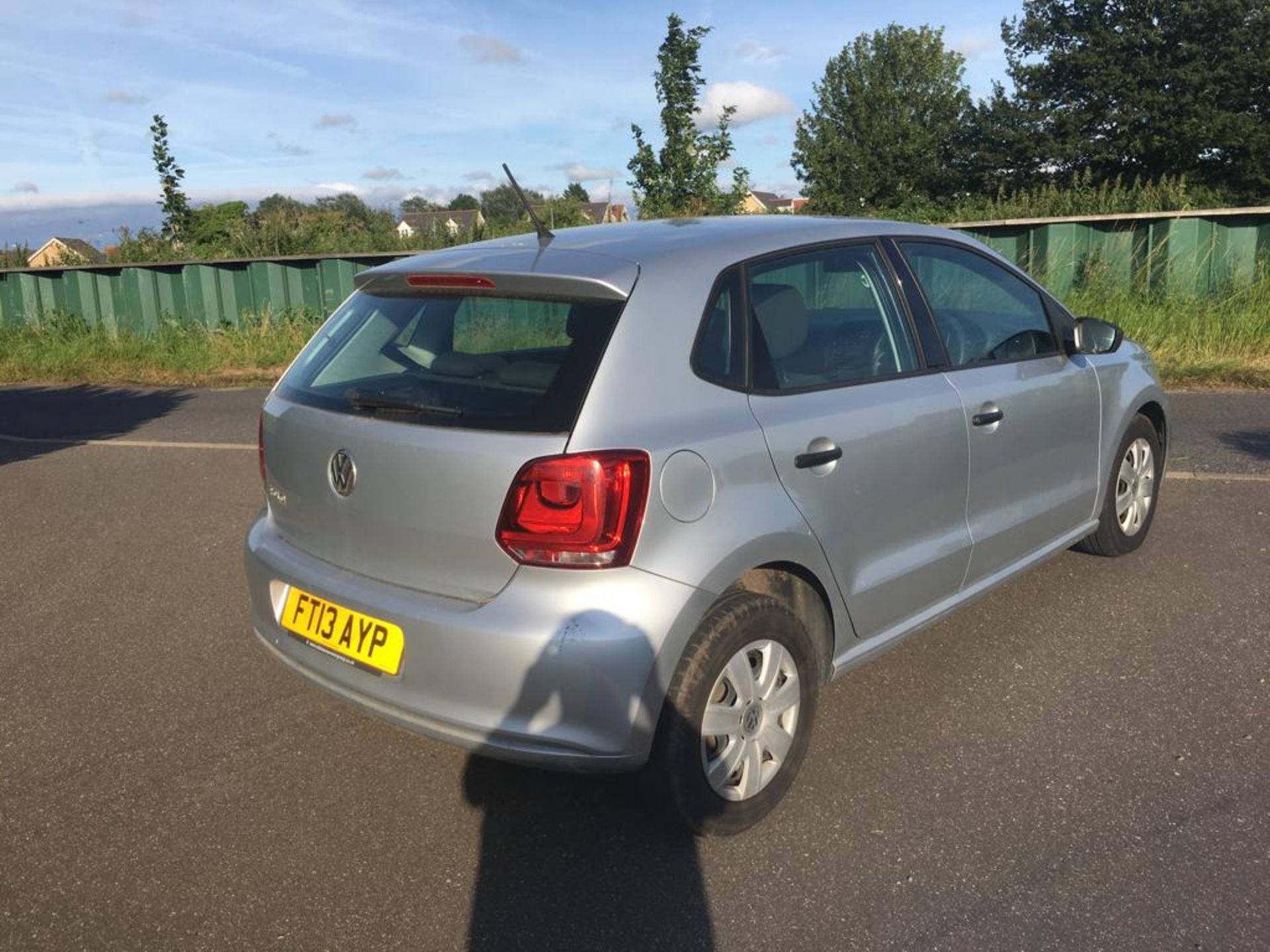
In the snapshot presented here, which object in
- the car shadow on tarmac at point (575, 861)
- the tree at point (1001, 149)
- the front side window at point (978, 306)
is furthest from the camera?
the tree at point (1001, 149)

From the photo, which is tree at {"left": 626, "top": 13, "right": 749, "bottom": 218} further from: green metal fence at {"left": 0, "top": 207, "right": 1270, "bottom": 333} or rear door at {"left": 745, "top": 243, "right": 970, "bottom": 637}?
rear door at {"left": 745, "top": 243, "right": 970, "bottom": 637}

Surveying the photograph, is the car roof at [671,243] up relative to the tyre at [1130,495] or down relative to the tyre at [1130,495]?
up

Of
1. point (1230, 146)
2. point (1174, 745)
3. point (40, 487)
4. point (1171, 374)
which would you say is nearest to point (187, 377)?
point (40, 487)

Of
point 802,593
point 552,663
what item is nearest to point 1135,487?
point 802,593

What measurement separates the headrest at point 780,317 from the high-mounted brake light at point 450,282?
77cm

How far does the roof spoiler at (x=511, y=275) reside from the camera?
290 centimetres

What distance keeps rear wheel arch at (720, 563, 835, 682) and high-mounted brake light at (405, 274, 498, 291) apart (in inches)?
43.1

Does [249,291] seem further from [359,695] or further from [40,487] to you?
[359,695]

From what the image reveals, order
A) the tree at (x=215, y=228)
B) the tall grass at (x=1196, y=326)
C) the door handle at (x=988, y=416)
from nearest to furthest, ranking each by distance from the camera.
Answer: the door handle at (x=988, y=416), the tall grass at (x=1196, y=326), the tree at (x=215, y=228)

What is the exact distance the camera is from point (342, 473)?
3.05 meters

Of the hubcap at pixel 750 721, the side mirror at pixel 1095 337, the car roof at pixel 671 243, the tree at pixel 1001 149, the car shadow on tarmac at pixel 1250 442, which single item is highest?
the tree at pixel 1001 149

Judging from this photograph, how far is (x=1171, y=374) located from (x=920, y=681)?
26.3 ft

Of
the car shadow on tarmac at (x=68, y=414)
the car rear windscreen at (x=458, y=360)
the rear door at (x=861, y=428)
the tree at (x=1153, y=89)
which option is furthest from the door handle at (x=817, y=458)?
the tree at (x=1153, y=89)

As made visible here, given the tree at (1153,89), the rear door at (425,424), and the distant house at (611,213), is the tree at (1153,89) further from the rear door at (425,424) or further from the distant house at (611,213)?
the rear door at (425,424)
